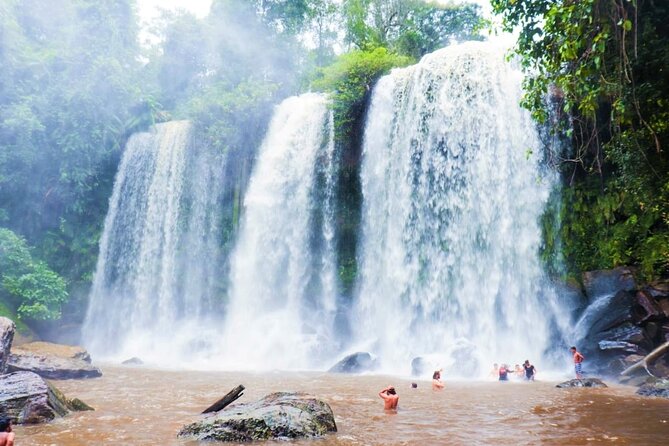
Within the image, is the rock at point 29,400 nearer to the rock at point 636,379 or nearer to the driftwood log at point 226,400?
the driftwood log at point 226,400

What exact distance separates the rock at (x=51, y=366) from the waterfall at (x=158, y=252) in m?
6.94

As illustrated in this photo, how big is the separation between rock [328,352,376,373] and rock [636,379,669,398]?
6513 mm

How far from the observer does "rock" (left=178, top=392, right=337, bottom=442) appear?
5.54m

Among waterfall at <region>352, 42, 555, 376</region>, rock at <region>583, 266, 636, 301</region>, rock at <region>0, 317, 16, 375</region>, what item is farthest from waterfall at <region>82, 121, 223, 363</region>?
rock at <region>583, 266, 636, 301</region>

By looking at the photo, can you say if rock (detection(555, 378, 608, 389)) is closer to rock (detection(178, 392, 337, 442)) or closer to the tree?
rock (detection(178, 392, 337, 442))

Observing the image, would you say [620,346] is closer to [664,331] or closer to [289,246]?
[664,331]

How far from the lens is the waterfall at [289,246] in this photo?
1786 centimetres

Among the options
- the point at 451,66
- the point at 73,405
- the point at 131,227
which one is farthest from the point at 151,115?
the point at 73,405

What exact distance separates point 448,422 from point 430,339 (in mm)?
8712

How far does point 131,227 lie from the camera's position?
21.3 meters

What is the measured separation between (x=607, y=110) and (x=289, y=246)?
37.3 feet

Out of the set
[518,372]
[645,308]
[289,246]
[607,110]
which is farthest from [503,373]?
[289,246]

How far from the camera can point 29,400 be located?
6543 mm

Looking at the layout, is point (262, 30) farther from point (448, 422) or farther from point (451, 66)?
point (448, 422)
